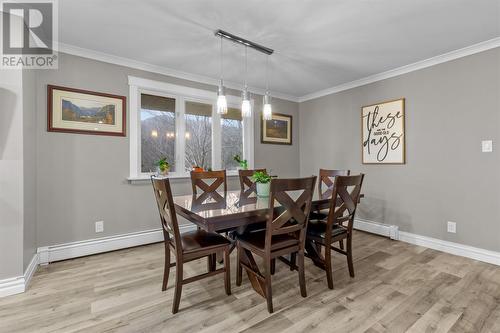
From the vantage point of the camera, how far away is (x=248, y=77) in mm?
3674

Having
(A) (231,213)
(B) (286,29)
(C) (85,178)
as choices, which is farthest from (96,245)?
(B) (286,29)

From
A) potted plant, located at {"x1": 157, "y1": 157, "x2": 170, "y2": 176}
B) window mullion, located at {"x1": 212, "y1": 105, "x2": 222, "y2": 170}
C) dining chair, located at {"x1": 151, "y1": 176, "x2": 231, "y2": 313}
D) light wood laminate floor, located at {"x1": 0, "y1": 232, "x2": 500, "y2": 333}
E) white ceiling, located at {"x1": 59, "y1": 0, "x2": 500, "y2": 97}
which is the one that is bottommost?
light wood laminate floor, located at {"x1": 0, "y1": 232, "x2": 500, "y2": 333}

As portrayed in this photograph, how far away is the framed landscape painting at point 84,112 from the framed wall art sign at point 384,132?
344 cm

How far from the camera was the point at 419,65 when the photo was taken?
10.4 ft

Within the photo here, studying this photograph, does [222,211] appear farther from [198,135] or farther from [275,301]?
[198,135]

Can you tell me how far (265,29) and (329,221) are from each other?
1891 millimetres

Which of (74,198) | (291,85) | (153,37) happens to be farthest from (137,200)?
(291,85)

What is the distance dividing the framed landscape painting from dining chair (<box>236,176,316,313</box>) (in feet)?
7.04

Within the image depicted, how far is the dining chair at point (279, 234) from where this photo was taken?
1.76m

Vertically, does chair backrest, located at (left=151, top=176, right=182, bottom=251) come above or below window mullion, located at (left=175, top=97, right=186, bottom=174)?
below

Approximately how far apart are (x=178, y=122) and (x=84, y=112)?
3.69ft

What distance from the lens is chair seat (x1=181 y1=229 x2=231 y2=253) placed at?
185 cm

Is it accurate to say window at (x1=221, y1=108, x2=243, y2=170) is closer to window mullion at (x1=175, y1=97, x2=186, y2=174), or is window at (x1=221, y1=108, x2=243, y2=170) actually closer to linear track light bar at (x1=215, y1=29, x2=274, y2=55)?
window mullion at (x1=175, y1=97, x2=186, y2=174)

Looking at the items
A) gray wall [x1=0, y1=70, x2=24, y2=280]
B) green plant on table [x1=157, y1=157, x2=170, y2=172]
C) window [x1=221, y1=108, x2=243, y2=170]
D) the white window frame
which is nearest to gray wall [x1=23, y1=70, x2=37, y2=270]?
gray wall [x1=0, y1=70, x2=24, y2=280]
